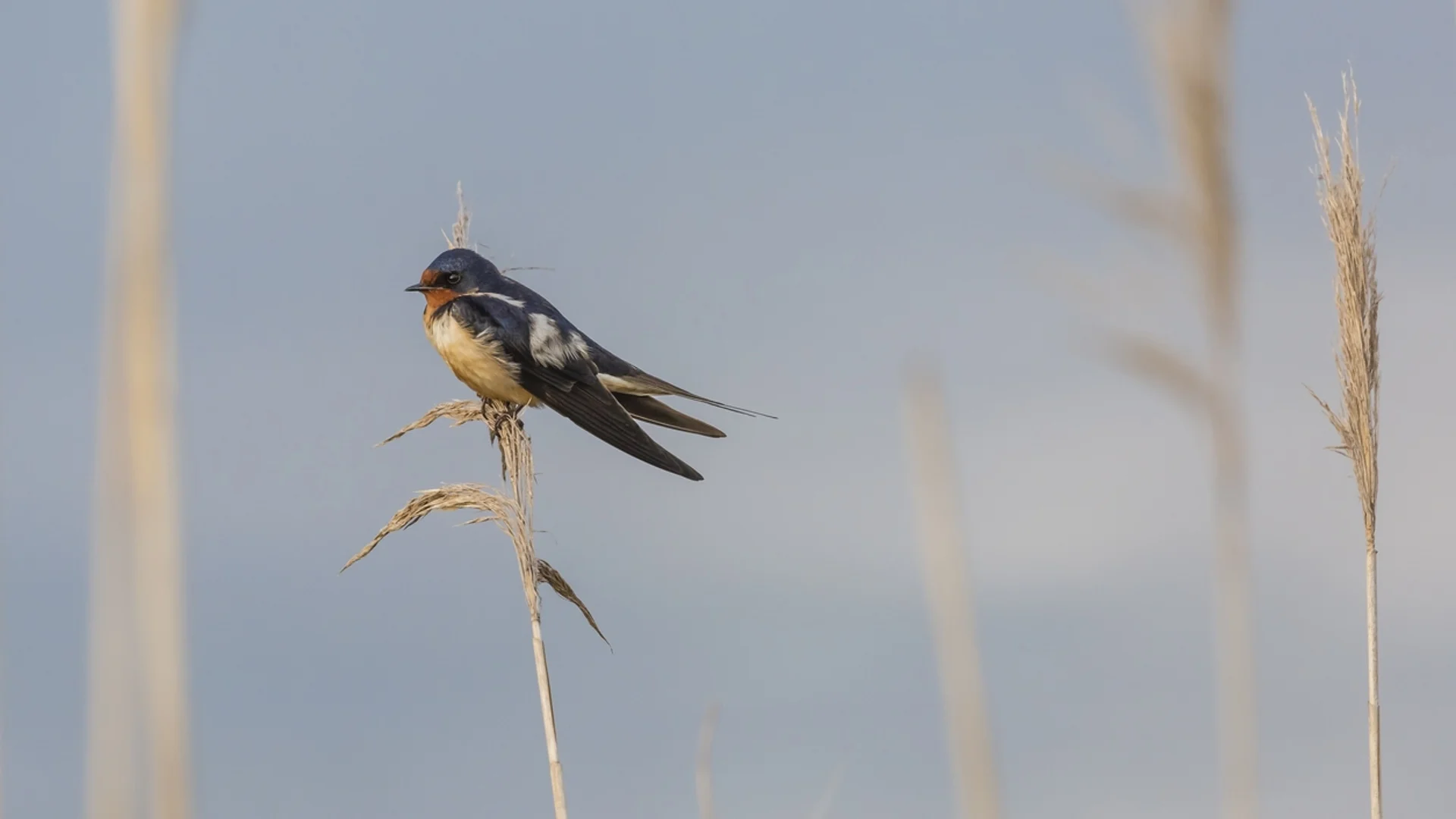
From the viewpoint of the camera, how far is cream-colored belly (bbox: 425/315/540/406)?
5.71m

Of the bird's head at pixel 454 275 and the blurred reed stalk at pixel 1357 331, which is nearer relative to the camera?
the blurred reed stalk at pixel 1357 331

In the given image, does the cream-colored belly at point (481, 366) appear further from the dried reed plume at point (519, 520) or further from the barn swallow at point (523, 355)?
the dried reed plume at point (519, 520)

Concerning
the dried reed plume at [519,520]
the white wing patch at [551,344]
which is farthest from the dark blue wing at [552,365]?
the dried reed plume at [519,520]

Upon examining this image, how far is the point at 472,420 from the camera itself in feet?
14.4

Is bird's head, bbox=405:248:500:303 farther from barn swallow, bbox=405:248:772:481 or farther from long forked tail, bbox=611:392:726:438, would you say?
long forked tail, bbox=611:392:726:438

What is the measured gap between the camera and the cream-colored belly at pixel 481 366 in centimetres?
571

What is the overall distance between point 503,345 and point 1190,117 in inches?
178

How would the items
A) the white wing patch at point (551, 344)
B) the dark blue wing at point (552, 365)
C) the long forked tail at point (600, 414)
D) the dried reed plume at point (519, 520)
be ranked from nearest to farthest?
the dried reed plume at point (519, 520)
the long forked tail at point (600, 414)
the dark blue wing at point (552, 365)
the white wing patch at point (551, 344)

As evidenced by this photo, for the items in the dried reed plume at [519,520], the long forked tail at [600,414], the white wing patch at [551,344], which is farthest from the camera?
the white wing patch at [551,344]

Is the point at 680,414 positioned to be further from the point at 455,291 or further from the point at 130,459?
the point at 130,459

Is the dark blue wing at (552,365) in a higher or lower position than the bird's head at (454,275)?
lower

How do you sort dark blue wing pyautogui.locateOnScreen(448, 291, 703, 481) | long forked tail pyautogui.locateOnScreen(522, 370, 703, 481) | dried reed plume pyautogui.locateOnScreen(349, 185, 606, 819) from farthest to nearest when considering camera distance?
1. dark blue wing pyautogui.locateOnScreen(448, 291, 703, 481)
2. long forked tail pyautogui.locateOnScreen(522, 370, 703, 481)
3. dried reed plume pyautogui.locateOnScreen(349, 185, 606, 819)

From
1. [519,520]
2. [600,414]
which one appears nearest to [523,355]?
[600,414]

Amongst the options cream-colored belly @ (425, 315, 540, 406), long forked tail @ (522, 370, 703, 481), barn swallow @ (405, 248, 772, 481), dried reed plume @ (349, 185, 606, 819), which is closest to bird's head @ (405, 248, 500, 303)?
barn swallow @ (405, 248, 772, 481)
